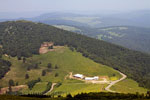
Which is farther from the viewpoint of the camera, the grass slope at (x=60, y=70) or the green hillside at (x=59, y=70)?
the green hillside at (x=59, y=70)

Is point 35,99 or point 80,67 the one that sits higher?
point 35,99

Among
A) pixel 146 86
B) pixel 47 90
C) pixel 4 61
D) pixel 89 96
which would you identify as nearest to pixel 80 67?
pixel 47 90

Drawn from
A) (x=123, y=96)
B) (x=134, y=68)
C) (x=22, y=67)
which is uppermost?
(x=123, y=96)

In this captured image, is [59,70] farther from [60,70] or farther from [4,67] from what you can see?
[4,67]

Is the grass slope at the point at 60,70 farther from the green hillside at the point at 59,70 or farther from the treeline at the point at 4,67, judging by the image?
the treeline at the point at 4,67

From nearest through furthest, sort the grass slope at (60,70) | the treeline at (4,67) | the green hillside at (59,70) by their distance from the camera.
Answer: the grass slope at (60,70)
the green hillside at (59,70)
the treeline at (4,67)

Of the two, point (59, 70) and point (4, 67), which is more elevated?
point (4, 67)

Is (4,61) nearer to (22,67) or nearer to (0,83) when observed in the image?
(22,67)

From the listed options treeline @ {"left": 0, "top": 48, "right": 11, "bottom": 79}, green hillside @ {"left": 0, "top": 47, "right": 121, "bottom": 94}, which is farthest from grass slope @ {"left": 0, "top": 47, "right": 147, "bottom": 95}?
treeline @ {"left": 0, "top": 48, "right": 11, "bottom": 79}

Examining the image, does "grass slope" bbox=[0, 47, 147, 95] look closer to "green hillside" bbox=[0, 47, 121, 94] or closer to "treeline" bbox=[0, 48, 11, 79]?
"green hillside" bbox=[0, 47, 121, 94]

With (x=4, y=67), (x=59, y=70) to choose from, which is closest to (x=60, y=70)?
(x=59, y=70)

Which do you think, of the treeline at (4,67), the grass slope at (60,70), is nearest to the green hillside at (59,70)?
the grass slope at (60,70)
